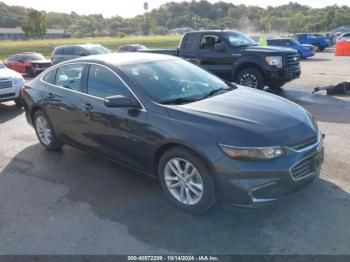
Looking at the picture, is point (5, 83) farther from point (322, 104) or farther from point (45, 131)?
point (322, 104)

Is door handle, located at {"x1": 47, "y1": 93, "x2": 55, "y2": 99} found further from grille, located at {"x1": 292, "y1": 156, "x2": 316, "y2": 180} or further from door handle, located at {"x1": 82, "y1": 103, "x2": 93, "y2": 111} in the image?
grille, located at {"x1": 292, "y1": 156, "x2": 316, "y2": 180}

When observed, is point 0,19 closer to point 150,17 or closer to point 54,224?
point 150,17

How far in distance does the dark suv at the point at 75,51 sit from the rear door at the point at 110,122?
14.1 m

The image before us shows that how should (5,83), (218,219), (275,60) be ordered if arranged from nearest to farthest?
(218,219) < (5,83) < (275,60)

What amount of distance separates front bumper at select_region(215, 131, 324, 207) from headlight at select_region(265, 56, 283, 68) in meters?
6.48

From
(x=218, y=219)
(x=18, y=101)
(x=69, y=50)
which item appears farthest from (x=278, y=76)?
(x=69, y=50)

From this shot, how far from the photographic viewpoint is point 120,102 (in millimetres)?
3867

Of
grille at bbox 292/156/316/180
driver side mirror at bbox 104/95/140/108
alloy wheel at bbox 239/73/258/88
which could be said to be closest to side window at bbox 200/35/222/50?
alloy wheel at bbox 239/73/258/88

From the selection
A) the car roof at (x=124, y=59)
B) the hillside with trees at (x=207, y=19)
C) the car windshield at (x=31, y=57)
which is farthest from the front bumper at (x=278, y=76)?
the hillside with trees at (x=207, y=19)

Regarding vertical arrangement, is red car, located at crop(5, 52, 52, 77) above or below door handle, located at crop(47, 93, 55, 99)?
below

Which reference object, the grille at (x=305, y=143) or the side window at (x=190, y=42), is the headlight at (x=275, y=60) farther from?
the grille at (x=305, y=143)

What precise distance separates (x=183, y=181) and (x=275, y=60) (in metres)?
6.75

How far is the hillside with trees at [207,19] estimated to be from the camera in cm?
8219

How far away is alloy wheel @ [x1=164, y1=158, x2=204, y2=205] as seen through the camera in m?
3.57
